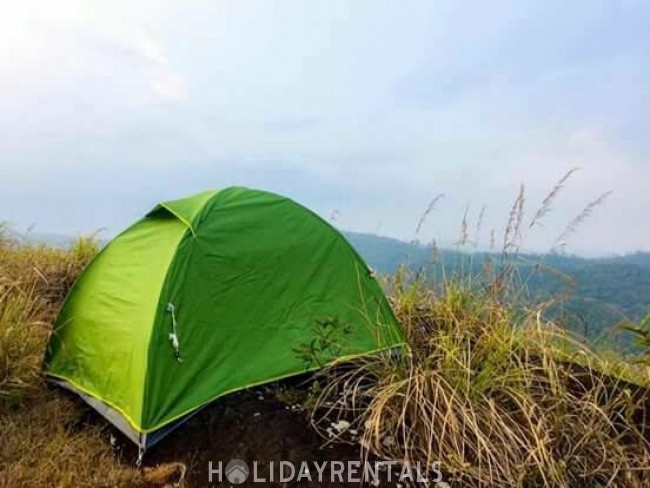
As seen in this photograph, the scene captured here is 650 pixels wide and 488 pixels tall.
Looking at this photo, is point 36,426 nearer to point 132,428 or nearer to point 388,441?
point 132,428

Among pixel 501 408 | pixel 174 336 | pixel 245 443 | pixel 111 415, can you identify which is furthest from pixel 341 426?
pixel 111 415

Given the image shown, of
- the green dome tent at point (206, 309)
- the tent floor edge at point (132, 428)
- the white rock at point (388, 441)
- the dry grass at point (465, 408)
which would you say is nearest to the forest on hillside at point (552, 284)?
the dry grass at point (465, 408)

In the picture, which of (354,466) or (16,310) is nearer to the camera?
(354,466)

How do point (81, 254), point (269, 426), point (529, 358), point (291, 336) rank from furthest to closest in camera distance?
1. point (81, 254)
2. point (291, 336)
3. point (529, 358)
4. point (269, 426)

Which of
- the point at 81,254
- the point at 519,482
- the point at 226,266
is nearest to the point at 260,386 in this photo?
the point at 226,266

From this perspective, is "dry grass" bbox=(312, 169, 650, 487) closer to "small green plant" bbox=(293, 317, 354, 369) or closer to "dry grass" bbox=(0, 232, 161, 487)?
"small green plant" bbox=(293, 317, 354, 369)

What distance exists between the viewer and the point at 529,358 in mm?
3227

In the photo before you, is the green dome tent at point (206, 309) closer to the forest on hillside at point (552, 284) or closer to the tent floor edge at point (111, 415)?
the tent floor edge at point (111, 415)

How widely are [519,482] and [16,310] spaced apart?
322 centimetres

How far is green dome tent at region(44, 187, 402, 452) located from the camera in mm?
3100

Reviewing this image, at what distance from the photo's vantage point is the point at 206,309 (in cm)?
333

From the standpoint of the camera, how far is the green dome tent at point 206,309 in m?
3.10

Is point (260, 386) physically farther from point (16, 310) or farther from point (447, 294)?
point (16, 310)

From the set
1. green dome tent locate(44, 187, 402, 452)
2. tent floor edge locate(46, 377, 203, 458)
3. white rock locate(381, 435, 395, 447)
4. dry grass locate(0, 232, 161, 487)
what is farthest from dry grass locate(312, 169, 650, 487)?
dry grass locate(0, 232, 161, 487)
